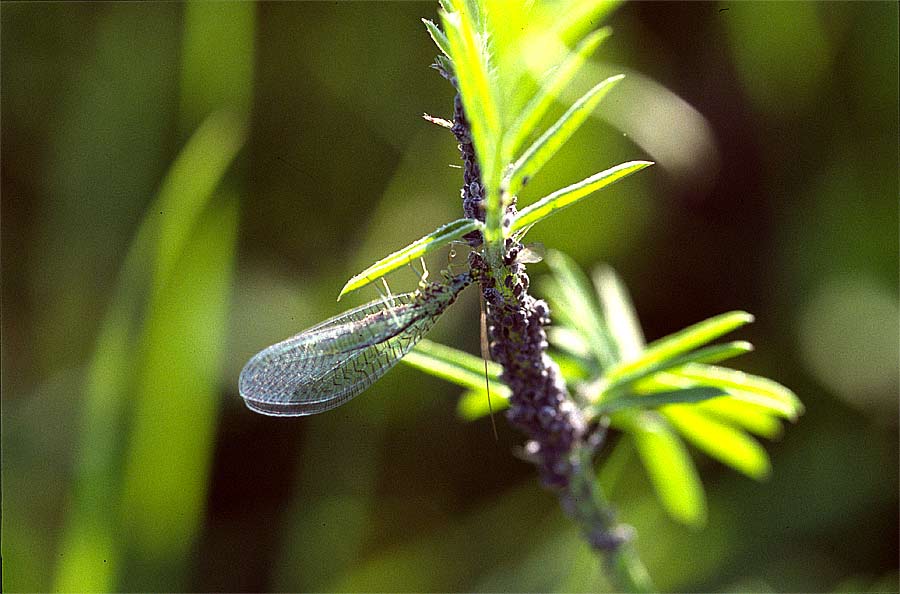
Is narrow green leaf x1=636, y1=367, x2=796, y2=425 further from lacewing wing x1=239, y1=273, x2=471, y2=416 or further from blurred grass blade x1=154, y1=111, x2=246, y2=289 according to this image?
blurred grass blade x1=154, y1=111, x2=246, y2=289

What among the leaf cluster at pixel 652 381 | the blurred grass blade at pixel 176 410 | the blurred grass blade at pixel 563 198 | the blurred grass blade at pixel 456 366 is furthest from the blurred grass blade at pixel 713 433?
the blurred grass blade at pixel 176 410

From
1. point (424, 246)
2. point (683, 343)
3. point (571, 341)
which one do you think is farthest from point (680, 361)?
point (424, 246)

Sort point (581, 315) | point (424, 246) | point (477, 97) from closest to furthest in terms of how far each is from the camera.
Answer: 1. point (477, 97)
2. point (424, 246)
3. point (581, 315)

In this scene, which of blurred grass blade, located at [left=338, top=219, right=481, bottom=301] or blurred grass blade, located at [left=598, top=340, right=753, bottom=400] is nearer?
blurred grass blade, located at [left=338, top=219, right=481, bottom=301]

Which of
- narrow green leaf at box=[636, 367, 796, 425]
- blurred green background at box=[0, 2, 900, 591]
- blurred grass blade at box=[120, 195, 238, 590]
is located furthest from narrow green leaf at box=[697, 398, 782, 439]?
blurred grass blade at box=[120, 195, 238, 590]

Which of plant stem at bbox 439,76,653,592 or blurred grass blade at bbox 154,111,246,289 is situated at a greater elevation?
blurred grass blade at bbox 154,111,246,289

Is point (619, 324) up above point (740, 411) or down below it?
above

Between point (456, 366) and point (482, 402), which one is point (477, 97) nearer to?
point (456, 366)

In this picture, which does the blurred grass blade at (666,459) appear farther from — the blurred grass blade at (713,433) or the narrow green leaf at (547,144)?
the narrow green leaf at (547,144)
